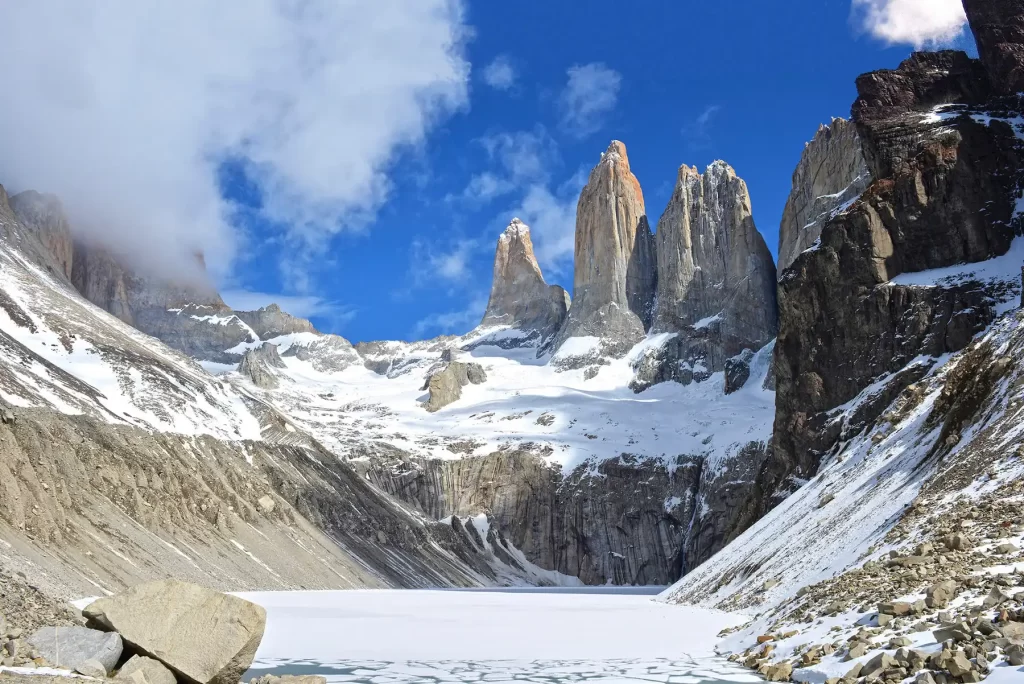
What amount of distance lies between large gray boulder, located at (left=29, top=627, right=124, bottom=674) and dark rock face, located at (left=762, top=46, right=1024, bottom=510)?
58.2 m

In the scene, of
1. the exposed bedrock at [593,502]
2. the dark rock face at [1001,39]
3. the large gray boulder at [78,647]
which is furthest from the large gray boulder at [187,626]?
the exposed bedrock at [593,502]

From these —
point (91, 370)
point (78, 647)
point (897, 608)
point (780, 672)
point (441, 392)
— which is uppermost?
point (441, 392)

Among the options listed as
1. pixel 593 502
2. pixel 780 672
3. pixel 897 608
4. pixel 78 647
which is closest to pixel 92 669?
pixel 78 647

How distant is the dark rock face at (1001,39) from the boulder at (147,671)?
87.2 m

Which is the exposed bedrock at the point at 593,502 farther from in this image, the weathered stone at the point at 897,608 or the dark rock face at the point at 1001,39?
the weathered stone at the point at 897,608

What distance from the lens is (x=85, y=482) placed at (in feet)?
252

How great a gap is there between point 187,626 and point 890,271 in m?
68.9

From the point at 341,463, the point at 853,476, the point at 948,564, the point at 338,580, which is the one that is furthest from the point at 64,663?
the point at 341,463

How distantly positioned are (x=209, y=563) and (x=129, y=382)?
3194 cm

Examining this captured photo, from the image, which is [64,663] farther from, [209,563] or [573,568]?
[573,568]

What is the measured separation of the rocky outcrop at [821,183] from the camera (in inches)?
5418

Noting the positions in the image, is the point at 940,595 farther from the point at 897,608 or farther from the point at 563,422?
the point at 563,422

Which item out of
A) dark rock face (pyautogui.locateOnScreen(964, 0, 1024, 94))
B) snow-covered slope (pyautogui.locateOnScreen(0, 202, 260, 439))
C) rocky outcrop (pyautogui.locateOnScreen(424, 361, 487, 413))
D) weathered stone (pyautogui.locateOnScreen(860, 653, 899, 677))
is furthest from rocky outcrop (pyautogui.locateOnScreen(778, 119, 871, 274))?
weathered stone (pyautogui.locateOnScreen(860, 653, 899, 677))

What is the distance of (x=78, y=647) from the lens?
17.1 metres
